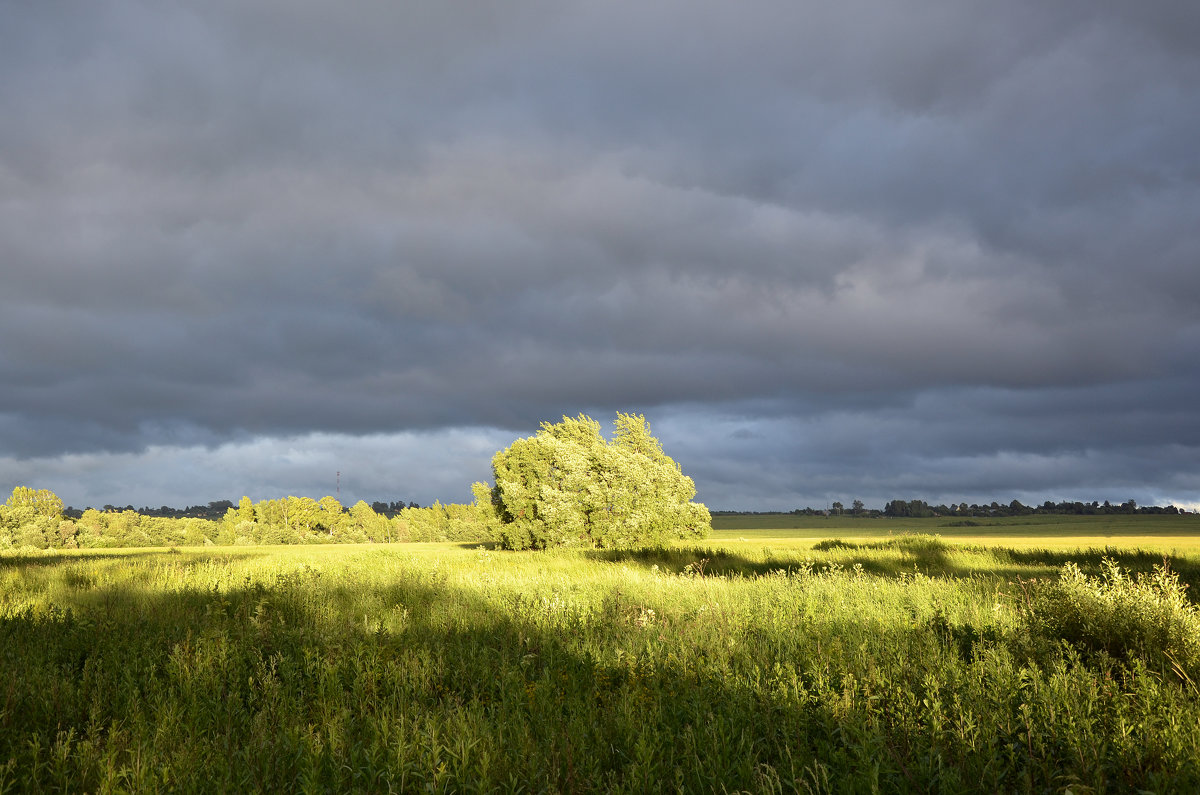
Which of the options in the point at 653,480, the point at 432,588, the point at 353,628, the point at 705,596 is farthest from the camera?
the point at 653,480

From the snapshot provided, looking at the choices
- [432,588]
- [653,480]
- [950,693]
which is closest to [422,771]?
[950,693]

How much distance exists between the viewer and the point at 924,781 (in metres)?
4.29

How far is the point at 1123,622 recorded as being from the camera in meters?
7.19

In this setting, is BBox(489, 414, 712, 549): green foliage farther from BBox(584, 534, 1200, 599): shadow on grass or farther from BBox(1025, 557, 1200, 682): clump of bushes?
BBox(1025, 557, 1200, 682): clump of bushes

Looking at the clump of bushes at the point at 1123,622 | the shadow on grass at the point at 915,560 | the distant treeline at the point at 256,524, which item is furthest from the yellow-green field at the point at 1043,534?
the distant treeline at the point at 256,524

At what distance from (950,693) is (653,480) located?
3691 centimetres

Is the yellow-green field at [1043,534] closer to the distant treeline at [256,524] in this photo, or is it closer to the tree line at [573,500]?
the tree line at [573,500]

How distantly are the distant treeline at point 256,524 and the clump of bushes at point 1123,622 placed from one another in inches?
3932

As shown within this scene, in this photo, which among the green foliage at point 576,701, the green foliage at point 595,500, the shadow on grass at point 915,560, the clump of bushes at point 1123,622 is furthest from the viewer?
the green foliage at point 595,500

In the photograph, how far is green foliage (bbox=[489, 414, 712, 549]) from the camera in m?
39.8

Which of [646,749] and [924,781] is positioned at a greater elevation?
[646,749]

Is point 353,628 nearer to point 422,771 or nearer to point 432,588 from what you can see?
point 432,588

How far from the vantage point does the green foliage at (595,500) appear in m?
39.8

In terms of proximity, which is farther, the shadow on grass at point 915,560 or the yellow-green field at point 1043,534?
the yellow-green field at point 1043,534
